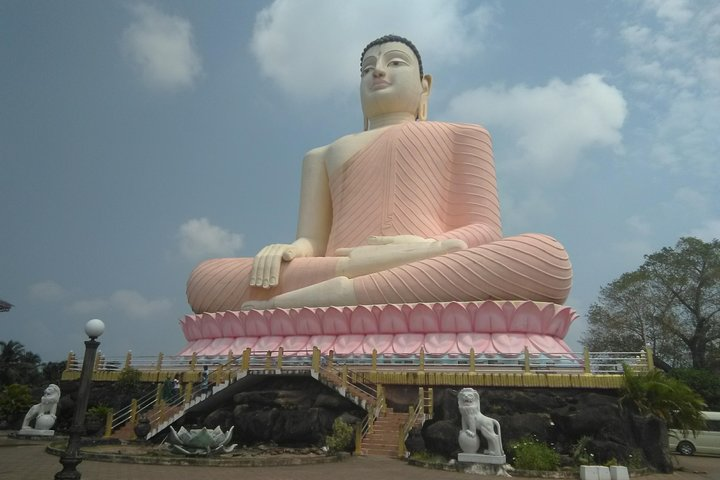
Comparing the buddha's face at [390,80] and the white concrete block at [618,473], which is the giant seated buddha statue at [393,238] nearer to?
the buddha's face at [390,80]

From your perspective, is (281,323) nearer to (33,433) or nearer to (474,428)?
(33,433)

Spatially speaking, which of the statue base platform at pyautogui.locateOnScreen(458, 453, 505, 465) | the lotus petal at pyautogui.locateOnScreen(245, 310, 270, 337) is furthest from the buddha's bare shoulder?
the statue base platform at pyautogui.locateOnScreen(458, 453, 505, 465)

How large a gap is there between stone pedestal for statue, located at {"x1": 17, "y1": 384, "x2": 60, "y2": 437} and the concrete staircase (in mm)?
6270

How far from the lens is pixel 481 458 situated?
6.95m

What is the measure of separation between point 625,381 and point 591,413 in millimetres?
740

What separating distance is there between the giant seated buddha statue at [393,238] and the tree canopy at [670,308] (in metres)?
10.4

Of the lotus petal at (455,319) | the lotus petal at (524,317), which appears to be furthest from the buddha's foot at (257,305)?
the lotus petal at (524,317)

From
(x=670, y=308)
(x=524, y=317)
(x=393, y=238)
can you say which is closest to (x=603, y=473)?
(x=524, y=317)

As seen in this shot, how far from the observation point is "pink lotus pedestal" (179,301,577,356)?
10.7 m

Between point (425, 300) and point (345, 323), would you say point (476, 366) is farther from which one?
point (345, 323)

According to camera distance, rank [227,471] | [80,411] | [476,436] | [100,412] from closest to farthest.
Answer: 1. [80,411]
2. [227,471]
3. [476,436]
4. [100,412]

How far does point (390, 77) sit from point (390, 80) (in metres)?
0.09

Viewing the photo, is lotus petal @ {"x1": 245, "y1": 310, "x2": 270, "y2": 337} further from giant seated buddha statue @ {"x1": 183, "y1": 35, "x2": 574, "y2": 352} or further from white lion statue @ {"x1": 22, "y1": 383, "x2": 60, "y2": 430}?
white lion statue @ {"x1": 22, "y1": 383, "x2": 60, "y2": 430}

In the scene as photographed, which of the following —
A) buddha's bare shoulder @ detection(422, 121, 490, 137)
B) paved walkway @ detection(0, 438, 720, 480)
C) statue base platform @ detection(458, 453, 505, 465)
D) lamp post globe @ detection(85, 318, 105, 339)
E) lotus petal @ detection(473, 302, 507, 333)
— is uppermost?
buddha's bare shoulder @ detection(422, 121, 490, 137)
